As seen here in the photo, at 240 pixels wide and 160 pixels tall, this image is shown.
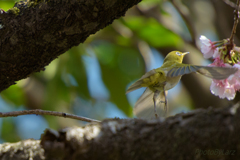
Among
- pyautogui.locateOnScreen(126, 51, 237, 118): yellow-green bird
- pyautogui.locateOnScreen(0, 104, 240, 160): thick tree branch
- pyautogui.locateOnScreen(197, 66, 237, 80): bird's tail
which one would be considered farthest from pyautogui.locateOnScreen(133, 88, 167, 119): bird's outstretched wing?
pyautogui.locateOnScreen(0, 104, 240, 160): thick tree branch

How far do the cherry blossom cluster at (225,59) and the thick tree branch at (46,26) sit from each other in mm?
538

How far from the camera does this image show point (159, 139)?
1.03 m

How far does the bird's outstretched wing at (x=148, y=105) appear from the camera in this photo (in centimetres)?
203

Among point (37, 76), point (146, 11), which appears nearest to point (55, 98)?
point (37, 76)

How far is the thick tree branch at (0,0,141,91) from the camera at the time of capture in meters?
1.42

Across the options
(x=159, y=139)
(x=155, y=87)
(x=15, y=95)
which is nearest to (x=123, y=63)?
(x=15, y=95)

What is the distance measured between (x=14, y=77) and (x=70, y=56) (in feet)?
9.67

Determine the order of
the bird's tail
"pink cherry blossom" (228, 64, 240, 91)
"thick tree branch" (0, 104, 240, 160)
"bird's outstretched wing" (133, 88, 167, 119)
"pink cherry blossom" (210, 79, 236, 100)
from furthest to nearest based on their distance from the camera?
1. "bird's outstretched wing" (133, 88, 167, 119)
2. "pink cherry blossom" (210, 79, 236, 100)
3. "pink cherry blossom" (228, 64, 240, 91)
4. the bird's tail
5. "thick tree branch" (0, 104, 240, 160)

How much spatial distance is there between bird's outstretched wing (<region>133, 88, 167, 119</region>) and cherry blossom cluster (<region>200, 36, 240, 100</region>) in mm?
537

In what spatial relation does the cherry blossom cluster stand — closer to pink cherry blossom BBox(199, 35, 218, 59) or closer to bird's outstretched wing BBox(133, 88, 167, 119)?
pink cherry blossom BBox(199, 35, 218, 59)

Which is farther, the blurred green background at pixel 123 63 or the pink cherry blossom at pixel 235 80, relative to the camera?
the blurred green background at pixel 123 63

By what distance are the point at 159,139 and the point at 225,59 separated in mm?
750

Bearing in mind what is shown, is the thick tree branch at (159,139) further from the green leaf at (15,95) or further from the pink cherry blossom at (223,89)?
the green leaf at (15,95)

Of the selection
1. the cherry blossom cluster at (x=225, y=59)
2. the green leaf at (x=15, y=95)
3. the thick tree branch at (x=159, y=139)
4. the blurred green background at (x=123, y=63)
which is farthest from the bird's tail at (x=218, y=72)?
the green leaf at (x=15, y=95)
